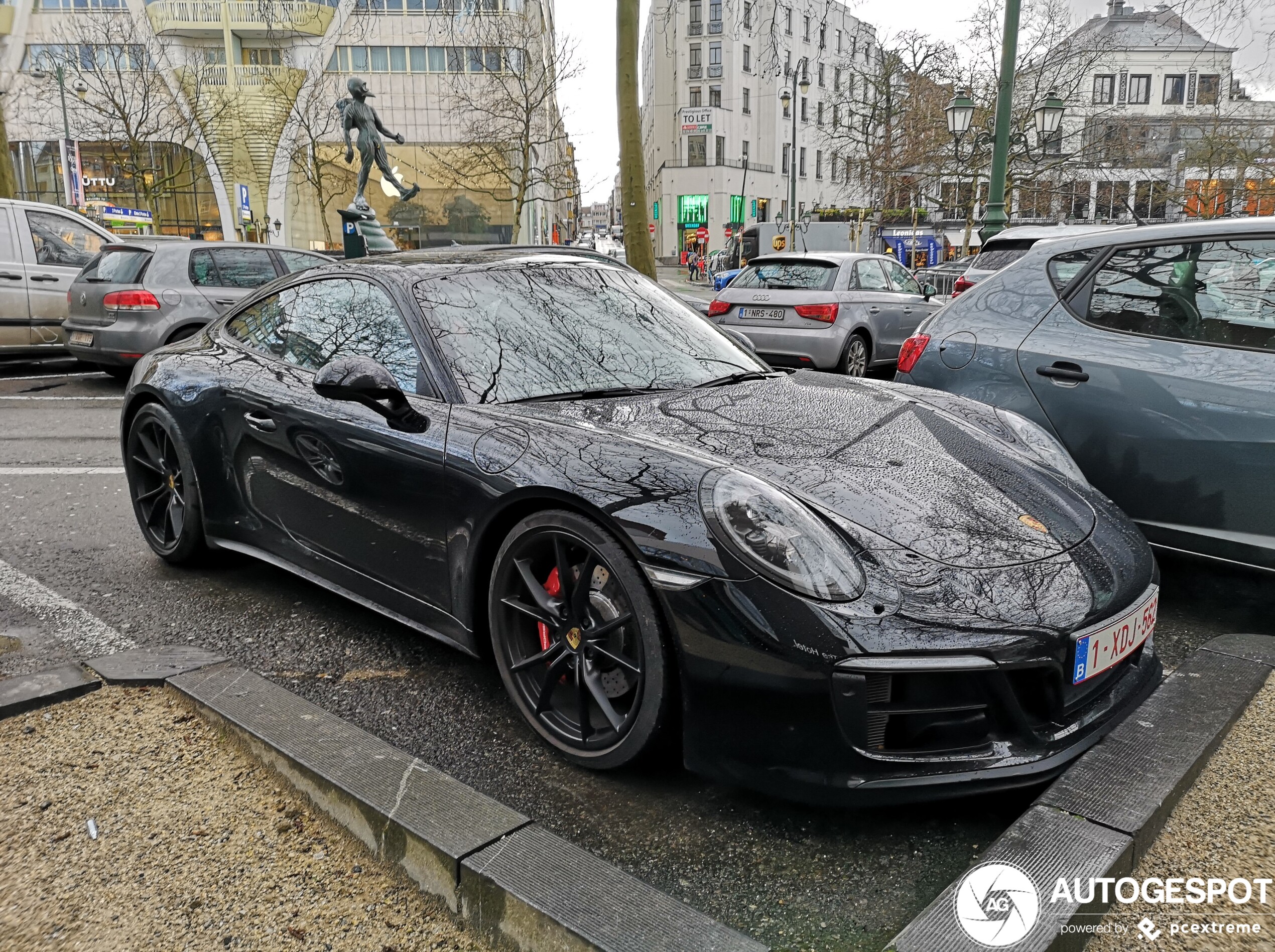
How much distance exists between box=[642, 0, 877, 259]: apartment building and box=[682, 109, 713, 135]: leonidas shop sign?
0.08 m

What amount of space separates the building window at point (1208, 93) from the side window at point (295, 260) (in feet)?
118

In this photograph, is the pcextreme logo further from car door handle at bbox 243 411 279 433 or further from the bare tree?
the bare tree

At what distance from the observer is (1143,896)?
1.92 m

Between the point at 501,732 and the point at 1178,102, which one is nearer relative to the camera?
the point at 501,732

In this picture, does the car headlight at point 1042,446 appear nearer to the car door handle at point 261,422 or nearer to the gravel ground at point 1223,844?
the gravel ground at point 1223,844

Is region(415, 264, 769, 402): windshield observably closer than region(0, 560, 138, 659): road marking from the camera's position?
Yes

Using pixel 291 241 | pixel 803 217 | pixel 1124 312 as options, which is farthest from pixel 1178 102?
pixel 1124 312

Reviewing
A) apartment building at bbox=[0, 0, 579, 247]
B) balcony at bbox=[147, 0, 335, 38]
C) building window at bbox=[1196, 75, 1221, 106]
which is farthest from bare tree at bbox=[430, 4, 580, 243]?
building window at bbox=[1196, 75, 1221, 106]

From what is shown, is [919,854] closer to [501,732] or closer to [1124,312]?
[501,732]

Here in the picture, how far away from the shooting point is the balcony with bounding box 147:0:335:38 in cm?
5128

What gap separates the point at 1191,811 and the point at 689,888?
3.76ft

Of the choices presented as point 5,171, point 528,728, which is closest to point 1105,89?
point 5,171

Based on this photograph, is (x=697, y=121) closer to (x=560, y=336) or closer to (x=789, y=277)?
(x=789, y=277)

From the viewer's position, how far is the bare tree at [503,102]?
35.2m
